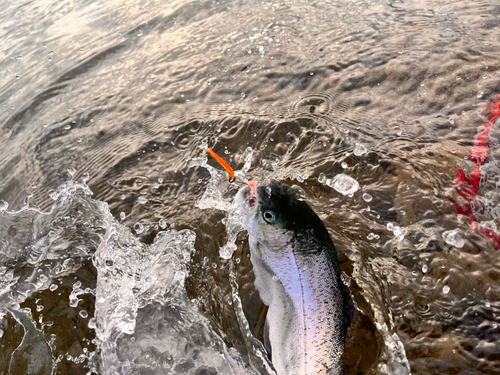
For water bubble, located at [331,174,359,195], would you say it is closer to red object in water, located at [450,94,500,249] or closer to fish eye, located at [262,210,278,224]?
red object in water, located at [450,94,500,249]

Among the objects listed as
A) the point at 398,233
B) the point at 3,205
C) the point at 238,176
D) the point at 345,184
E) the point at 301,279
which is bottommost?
the point at 398,233

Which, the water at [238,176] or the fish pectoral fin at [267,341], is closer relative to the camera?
the fish pectoral fin at [267,341]

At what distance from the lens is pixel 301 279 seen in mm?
2445

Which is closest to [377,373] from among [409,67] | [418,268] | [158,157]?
[418,268]

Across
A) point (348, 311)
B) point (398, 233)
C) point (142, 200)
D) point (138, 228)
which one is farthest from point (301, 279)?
point (142, 200)

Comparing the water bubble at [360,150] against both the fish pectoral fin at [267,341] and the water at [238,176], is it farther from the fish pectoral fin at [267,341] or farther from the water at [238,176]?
the fish pectoral fin at [267,341]

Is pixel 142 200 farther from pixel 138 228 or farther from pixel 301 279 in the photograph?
pixel 301 279

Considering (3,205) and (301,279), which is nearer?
(301,279)

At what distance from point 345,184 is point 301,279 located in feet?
5.26

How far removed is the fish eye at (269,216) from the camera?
7.91 feet

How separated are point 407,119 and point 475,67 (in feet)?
4.67

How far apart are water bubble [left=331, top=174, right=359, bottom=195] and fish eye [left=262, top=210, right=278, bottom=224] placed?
153cm

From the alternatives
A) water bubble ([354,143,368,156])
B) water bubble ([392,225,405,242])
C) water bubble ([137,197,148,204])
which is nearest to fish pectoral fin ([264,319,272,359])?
water bubble ([392,225,405,242])

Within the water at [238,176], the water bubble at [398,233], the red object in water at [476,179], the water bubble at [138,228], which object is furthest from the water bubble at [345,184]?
the water bubble at [138,228]
